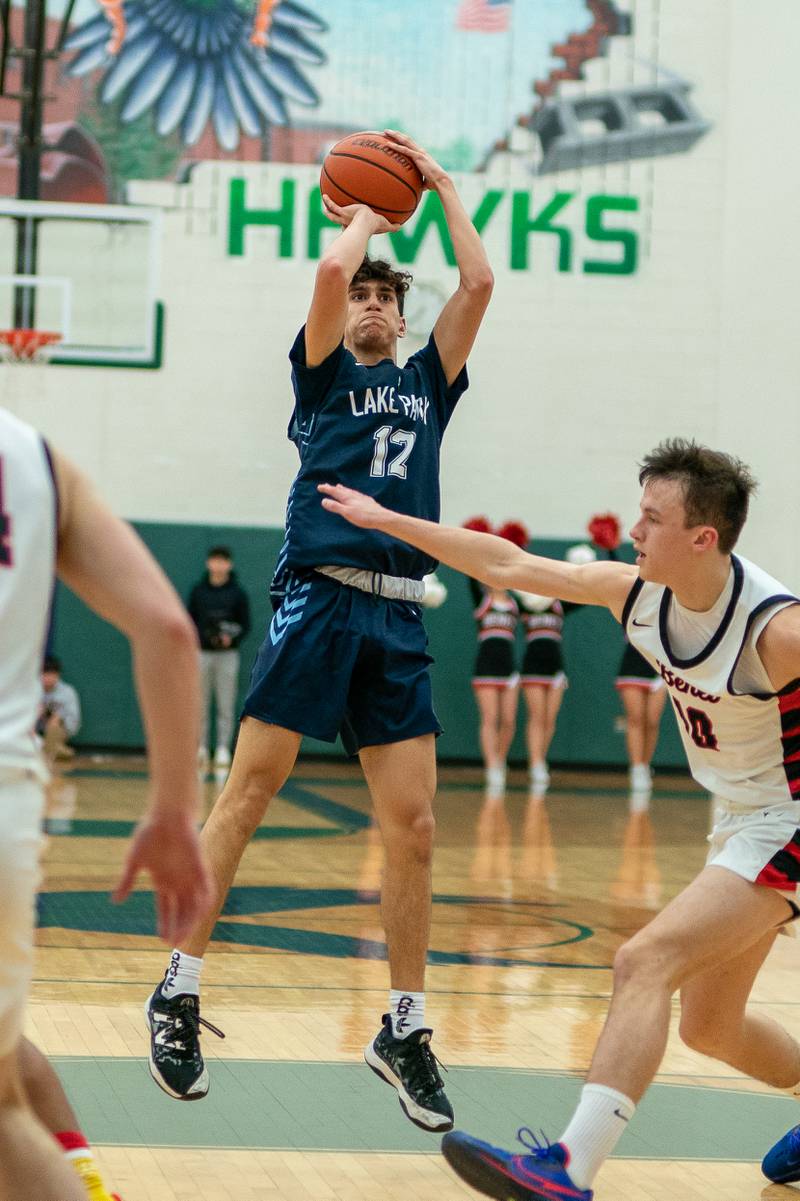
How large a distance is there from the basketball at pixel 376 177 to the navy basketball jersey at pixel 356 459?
1.83 ft

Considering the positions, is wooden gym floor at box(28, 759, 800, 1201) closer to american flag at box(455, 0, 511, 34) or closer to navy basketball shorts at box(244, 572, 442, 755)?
navy basketball shorts at box(244, 572, 442, 755)

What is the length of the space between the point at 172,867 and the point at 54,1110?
997mm

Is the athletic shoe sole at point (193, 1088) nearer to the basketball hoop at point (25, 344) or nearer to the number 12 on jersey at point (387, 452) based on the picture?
the number 12 on jersey at point (387, 452)

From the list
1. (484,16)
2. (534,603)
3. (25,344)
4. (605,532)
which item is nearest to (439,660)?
(534,603)

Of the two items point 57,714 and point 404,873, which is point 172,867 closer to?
point 404,873

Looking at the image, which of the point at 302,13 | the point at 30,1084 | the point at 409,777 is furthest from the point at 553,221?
the point at 30,1084

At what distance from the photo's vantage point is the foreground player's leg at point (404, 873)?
14.7 ft

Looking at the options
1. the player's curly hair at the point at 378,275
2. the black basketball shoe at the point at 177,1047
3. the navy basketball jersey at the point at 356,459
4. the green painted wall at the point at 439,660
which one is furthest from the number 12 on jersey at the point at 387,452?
the green painted wall at the point at 439,660

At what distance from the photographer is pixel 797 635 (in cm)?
382

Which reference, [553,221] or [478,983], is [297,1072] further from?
[553,221]

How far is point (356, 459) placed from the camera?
4629 mm

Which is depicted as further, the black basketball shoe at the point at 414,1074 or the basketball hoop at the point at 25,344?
the basketball hoop at the point at 25,344

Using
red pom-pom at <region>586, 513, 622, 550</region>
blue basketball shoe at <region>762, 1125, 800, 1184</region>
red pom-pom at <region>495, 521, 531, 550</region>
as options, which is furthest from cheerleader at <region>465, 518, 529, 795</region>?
blue basketball shoe at <region>762, 1125, 800, 1184</region>

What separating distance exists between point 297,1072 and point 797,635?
83.0 inches
